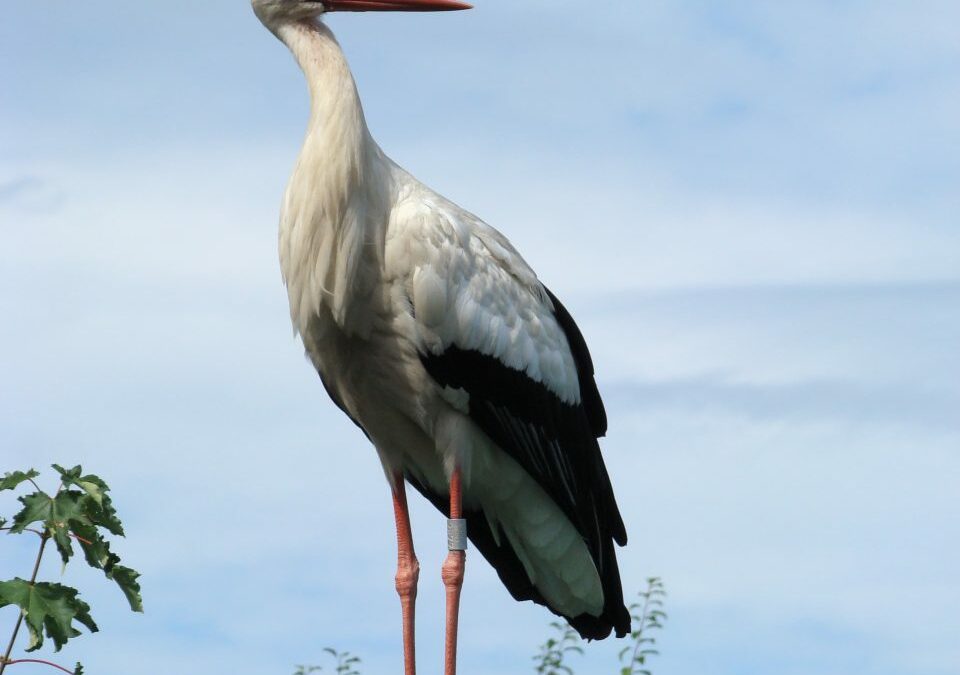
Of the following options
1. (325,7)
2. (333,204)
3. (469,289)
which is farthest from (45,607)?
(325,7)

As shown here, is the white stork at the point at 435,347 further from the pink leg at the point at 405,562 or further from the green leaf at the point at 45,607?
the green leaf at the point at 45,607

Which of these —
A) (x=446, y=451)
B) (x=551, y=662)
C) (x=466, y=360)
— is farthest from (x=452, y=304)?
(x=551, y=662)

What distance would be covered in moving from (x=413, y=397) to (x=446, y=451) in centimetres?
31

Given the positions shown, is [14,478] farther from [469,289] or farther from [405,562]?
[405,562]

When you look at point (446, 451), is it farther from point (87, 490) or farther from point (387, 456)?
point (87, 490)

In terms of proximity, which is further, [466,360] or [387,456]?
[387,456]

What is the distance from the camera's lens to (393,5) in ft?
21.2

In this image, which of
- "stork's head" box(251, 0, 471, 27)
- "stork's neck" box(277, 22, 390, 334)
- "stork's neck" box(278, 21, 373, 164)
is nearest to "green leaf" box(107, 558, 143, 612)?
"stork's neck" box(277, 22, 390, 334)

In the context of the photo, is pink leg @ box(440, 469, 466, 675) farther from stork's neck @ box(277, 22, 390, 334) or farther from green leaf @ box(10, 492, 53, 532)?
green leaf @ box(10, 492, 53, 532)

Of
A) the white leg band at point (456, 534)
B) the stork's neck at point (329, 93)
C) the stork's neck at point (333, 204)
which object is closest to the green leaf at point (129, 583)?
the stork's neck at point (333, 204)

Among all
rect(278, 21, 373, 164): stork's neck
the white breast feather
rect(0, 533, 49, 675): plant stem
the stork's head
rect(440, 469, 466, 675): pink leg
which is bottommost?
rect(0, 533, 49, 675): plant stem

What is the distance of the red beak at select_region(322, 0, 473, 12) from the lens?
6.36m

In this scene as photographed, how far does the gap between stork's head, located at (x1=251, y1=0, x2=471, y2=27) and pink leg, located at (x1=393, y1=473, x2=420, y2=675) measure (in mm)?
2088

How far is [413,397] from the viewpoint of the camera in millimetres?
6430
